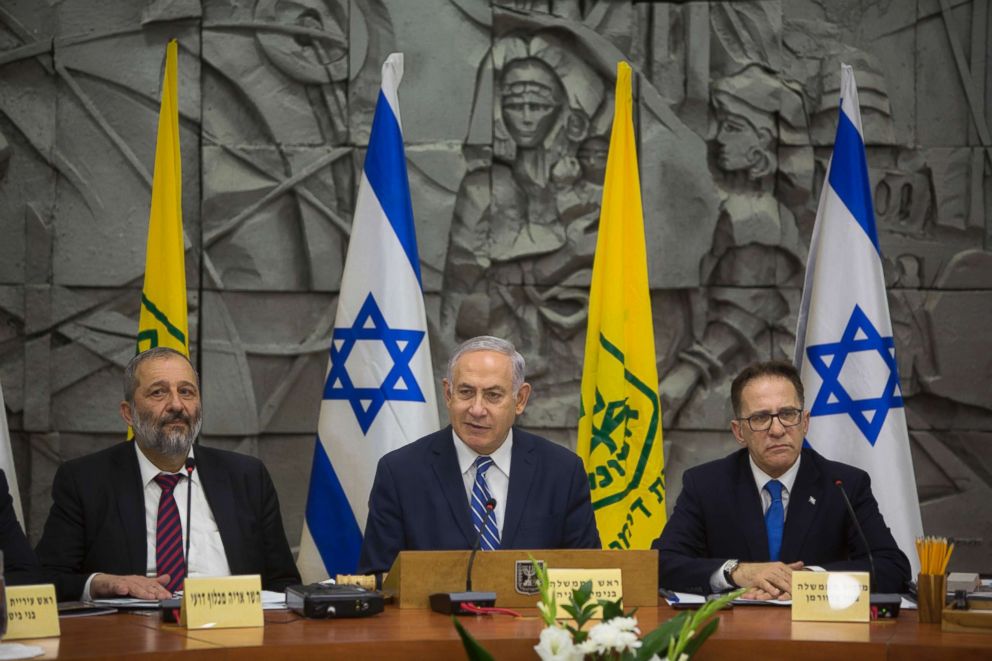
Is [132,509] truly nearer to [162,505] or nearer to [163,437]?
[162,505]

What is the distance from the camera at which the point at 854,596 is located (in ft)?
8.41

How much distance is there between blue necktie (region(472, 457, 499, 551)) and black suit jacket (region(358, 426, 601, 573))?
0.02 m

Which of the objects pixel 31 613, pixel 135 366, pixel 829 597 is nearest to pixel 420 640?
pixel 31 613

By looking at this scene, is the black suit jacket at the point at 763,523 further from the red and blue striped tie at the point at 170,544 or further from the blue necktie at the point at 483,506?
the red and blue striped tie at the point at 170,544

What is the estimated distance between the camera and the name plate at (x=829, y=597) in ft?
8.38

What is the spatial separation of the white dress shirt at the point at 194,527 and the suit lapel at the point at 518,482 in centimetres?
81

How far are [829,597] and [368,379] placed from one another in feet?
6.85

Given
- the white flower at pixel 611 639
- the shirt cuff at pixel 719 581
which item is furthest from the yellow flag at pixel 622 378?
the white flower at pixel 611 639

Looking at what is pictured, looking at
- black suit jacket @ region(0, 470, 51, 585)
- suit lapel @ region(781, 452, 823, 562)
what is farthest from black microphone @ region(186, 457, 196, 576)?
suit lapel @ region(781, 452, 823, 562)

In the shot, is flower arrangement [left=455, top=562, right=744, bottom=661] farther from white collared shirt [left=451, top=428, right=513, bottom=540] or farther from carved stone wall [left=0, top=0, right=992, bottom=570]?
carved stone wall [left=0, top=0, right=992, bottom=570]

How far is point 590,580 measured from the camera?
8.11 feet

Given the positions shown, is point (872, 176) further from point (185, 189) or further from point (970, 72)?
point (185, 189)

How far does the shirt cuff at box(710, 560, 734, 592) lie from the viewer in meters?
3.06

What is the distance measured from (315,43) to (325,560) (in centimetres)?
225
